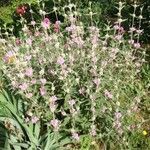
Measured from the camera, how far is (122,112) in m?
5.08

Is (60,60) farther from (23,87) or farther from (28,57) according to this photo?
(23,87)

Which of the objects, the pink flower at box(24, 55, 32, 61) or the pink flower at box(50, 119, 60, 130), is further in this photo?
the pink flower at box(24, 55, 32, 61)

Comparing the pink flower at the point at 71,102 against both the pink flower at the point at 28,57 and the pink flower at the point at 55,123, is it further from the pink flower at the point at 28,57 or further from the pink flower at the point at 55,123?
the pink flower at the point at 28,57

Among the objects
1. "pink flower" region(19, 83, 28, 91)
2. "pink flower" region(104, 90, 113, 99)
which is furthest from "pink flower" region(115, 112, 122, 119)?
"pink flower" region(19, 83, 28, 91)

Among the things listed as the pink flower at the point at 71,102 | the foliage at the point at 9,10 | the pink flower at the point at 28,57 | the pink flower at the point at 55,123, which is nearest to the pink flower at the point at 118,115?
the pink flower at the point at 71,102

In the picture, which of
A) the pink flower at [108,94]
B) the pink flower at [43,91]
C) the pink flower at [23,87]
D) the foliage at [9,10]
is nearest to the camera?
the pink flower at [23,87]

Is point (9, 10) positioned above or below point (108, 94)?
below

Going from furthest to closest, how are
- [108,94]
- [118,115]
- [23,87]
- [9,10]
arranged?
[9,10], [108,94], [118,115], [23,87]

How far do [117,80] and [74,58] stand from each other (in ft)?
1.92

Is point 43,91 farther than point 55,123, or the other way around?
point 43,91

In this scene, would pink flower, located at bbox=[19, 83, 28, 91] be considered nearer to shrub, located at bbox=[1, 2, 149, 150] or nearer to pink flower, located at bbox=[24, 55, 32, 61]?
shrub, located at bbox=[1, 2, 149, 150]

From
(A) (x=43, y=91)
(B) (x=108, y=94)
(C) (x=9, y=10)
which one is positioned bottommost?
(C) (x=9, y=10)

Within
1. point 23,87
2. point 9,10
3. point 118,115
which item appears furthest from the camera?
point 9,10

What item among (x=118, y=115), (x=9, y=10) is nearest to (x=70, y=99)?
(x=118, y=115)
